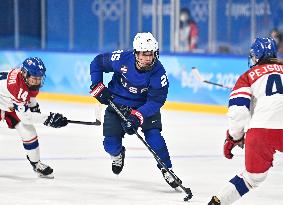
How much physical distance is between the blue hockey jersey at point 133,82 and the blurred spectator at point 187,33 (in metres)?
7.73

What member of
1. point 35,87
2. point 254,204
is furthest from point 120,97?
point 254,204

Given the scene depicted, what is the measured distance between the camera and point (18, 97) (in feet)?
24.3

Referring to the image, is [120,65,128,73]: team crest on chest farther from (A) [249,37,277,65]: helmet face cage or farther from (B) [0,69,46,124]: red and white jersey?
(A) [249,37,277,65]: helmet face cage

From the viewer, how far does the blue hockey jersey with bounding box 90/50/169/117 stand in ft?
23.4

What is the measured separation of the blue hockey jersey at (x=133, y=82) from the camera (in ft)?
23.4

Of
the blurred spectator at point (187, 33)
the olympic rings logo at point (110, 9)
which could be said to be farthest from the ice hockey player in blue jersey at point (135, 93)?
the olympic rings logo at point (110, 9)

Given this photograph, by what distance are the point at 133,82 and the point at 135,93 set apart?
9cm

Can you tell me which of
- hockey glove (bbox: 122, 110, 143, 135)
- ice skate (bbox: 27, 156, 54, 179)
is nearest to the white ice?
ice skate (bbox: 27, 156, 54, 179)

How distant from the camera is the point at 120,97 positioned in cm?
742

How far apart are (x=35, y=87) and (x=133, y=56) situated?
73 centimetres

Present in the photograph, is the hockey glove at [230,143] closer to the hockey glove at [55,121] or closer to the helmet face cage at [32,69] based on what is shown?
the hockey glove at [55,121]

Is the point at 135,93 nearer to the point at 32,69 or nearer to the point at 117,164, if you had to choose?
the point at 117,164

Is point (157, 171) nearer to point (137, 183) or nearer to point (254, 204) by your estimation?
point (137, 183)

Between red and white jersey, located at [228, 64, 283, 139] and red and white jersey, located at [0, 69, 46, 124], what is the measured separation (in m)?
2.37
